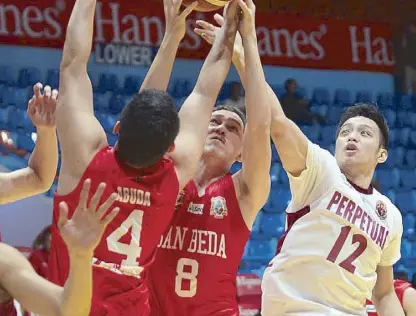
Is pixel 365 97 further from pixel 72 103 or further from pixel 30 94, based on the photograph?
pixel 72 103

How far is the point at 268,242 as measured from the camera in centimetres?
833

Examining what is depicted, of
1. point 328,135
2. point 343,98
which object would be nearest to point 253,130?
point 328,135

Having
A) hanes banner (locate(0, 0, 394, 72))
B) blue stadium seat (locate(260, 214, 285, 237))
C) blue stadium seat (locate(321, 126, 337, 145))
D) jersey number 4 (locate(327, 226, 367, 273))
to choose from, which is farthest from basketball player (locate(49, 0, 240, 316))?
blue stadium seat (locate(321, 126, 337, 145))

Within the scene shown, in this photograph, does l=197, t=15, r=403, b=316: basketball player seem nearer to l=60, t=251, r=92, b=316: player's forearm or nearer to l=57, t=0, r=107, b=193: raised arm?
l=57, t=0, r=107, b=193: raised arm

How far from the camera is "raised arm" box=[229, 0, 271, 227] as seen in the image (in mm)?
3436

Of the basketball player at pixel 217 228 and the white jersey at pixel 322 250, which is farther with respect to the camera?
the white jersey at pixel 322 250

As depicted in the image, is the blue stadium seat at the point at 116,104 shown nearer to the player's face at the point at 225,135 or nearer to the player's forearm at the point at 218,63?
the player's face at the point at 225,135

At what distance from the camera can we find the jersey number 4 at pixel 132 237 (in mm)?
2922

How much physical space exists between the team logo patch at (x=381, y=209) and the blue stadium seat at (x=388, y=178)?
5325 mm

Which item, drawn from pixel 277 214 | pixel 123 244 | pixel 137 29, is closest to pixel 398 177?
pixel 277 214

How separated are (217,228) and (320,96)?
21.5ft

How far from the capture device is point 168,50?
349 centimetres

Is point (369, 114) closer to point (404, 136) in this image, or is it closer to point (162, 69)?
point (162, 69)

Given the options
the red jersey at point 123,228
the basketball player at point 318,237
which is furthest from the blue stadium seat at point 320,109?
the red jersey at point 123,228
